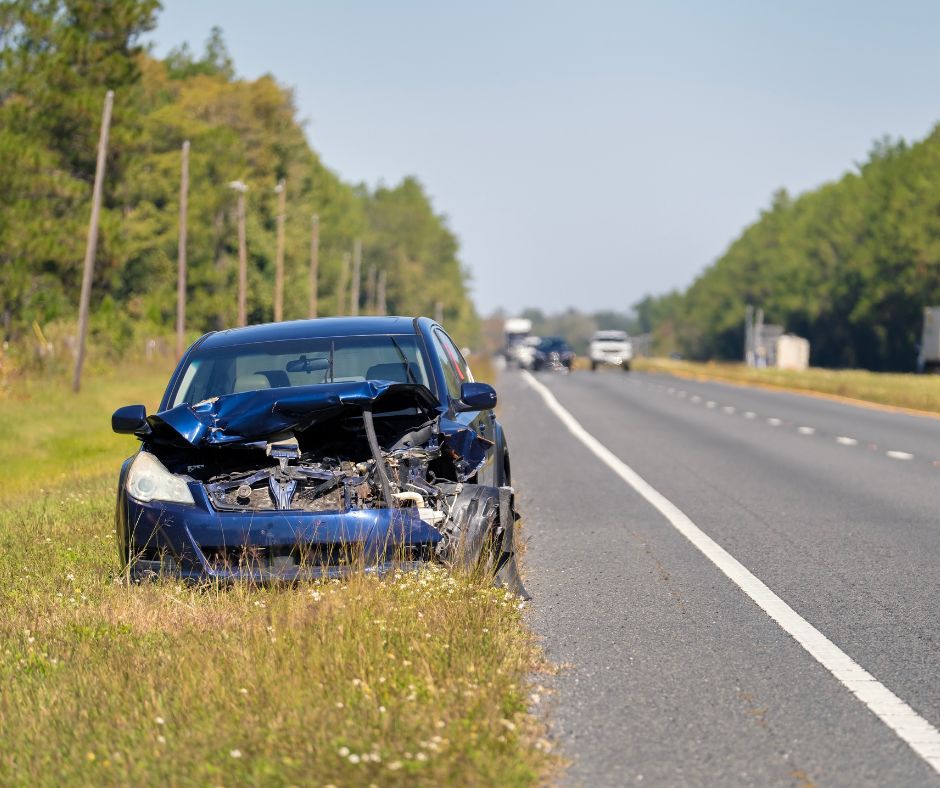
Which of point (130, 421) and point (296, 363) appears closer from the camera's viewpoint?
point (130, 421)

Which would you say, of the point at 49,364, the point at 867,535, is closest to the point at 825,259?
the point at 49,364

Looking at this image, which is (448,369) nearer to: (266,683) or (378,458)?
(378,458)

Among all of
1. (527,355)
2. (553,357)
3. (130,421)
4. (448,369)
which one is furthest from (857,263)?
(130,421)

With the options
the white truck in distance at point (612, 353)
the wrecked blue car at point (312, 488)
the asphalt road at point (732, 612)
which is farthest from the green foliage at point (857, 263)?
the wrecked blue car at point (312, 488)

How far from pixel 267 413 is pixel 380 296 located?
125208 mm

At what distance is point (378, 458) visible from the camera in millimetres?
7625

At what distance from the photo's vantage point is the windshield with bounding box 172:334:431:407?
9195mm

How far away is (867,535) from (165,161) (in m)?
65.5

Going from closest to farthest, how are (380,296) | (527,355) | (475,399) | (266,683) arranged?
(266,683)
(475,399)
(527,355)
(380,296)

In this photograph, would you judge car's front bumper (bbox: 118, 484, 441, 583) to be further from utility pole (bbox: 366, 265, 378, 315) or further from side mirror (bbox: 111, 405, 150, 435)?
utility pole (bbox: 366, 265, 378, 315)

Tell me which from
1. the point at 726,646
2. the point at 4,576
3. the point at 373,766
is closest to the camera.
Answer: the point at 373,766

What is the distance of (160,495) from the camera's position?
25.3 feet

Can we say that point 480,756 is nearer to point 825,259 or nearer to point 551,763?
point 551,763

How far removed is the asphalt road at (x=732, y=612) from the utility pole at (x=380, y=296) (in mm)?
112287
